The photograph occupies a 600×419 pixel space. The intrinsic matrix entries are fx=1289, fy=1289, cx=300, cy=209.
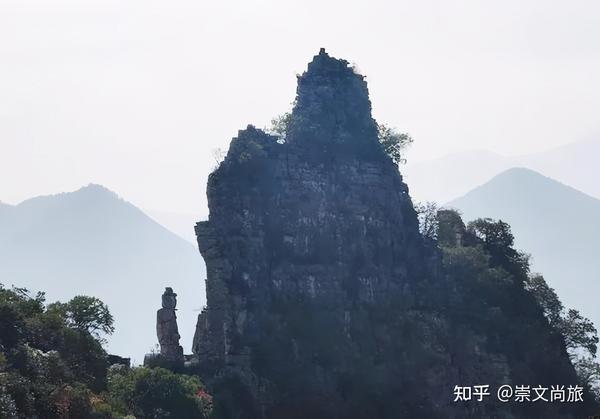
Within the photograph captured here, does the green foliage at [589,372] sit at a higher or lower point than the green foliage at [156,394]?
higher

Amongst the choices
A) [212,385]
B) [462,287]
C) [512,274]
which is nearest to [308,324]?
[212,385]

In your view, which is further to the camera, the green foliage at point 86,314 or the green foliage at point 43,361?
the green foliage at point 86,314

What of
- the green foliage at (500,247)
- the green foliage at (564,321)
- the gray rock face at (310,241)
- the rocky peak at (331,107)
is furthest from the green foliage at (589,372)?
the rocky peak at (331,107)

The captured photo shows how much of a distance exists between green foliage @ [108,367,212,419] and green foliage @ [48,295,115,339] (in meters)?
4.22

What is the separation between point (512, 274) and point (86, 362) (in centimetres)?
3671

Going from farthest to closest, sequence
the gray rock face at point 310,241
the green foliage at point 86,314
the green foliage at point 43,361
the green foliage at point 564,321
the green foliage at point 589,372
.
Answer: the green foliage at point 589,372 < the green foliage at point 564,321 < the gray rock face at point 310,241 < the green foliage at point 86,314 < the green foliage at point 43,361

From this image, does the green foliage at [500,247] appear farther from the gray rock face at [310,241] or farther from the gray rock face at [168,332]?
the gray rock face at [168,332]

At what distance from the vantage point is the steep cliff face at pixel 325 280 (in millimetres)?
75188

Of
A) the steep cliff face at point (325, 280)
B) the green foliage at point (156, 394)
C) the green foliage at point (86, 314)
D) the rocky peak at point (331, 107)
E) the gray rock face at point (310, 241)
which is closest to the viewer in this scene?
the green foliage at point (156, 394)

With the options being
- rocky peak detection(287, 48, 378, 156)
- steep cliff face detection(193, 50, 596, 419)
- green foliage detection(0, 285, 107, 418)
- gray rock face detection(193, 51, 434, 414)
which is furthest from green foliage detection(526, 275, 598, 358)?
green foliage detection(0, 285, 107, 418)

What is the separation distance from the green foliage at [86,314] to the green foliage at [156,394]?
4.22 metres

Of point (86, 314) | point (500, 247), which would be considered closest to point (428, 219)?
point (500, 247)

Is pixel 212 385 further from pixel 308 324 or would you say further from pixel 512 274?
pixel 512 274

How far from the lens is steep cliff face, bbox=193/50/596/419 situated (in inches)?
2960
